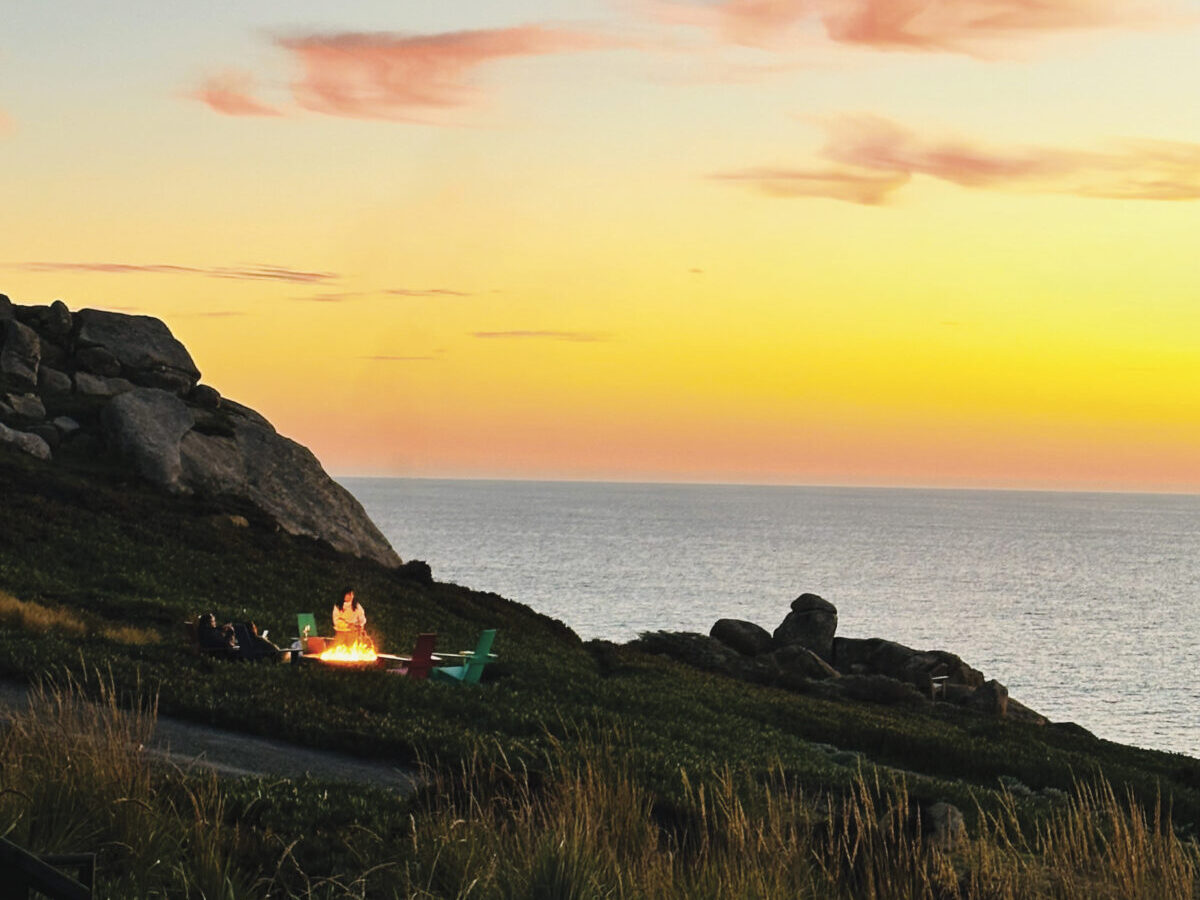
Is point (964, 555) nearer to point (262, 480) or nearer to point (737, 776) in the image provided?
point (262, 480)

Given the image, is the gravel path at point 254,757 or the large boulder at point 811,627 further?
the large boulder at point 811,627

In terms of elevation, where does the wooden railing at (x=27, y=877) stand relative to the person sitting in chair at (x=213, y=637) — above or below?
above

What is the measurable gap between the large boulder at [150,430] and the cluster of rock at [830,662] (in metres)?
18.0

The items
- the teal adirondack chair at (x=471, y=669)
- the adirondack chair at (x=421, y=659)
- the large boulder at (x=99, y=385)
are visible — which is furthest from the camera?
the large boulder at (x=99, y=385)

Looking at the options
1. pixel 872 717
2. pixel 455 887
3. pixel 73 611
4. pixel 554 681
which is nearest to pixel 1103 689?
pixel 872 717

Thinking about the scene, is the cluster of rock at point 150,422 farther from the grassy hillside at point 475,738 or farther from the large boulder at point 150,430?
the grassy hillside at point 475,738

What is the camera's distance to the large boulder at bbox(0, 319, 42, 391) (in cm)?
4812

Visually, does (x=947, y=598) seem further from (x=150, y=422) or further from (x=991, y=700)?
(x=150, y=422)

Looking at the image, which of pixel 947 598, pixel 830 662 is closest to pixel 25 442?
pixel 830 662

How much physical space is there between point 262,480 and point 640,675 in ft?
71.2

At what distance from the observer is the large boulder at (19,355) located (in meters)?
48.1

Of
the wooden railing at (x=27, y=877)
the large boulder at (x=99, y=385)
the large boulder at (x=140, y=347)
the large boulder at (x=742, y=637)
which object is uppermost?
the large boulder at (x=140, y=347)

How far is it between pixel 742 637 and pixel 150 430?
23933 mm

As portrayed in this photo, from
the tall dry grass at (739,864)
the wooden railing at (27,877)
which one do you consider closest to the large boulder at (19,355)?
the tall dry grass at (739,864)
